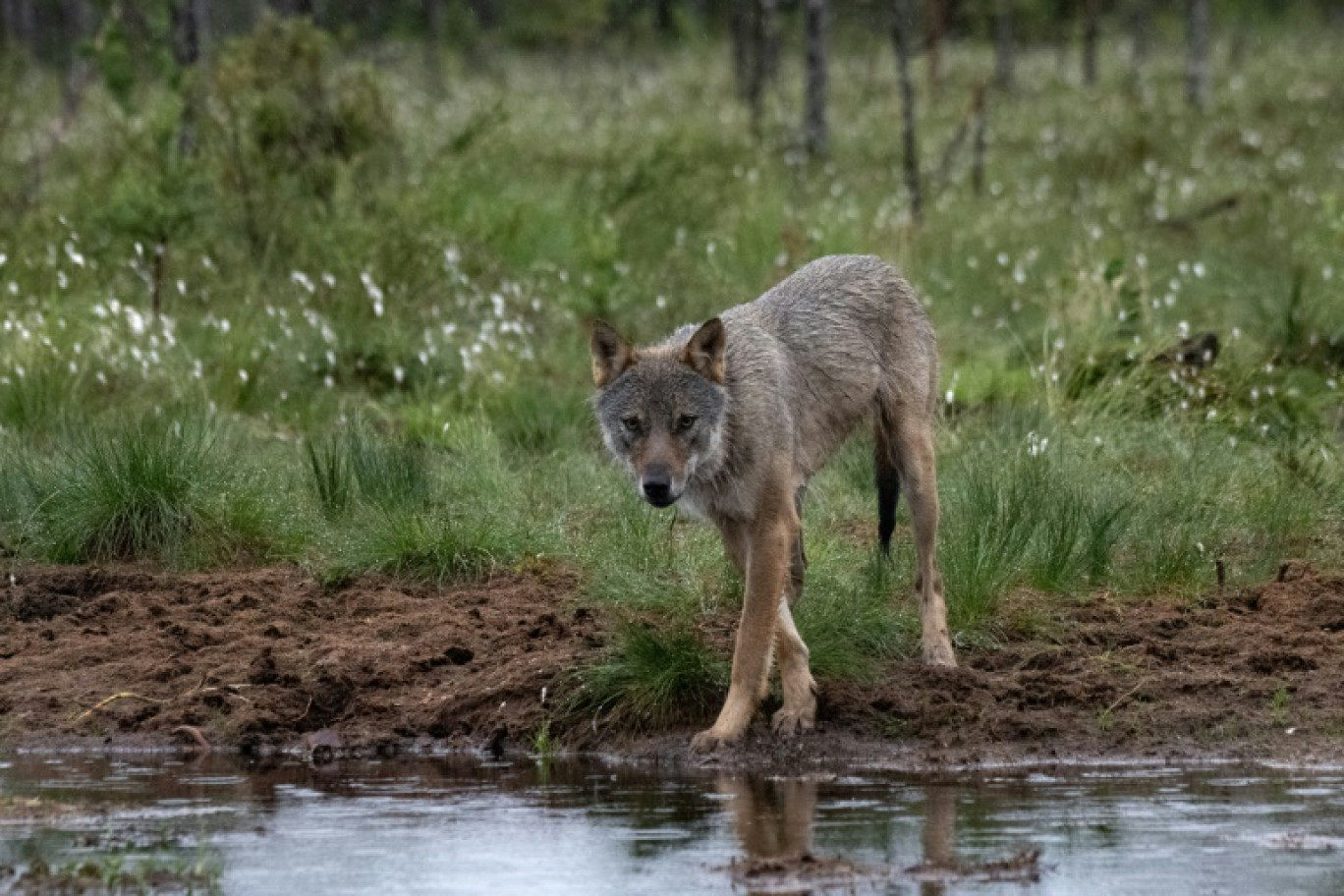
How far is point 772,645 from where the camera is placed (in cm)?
→ 781

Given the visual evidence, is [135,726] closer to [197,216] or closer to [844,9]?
[197,216]

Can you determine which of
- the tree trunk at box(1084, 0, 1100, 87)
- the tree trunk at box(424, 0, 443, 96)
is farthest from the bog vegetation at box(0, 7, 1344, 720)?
the tree trunk at box(424, 0, 443, 96)

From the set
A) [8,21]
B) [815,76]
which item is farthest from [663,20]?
[815,76]

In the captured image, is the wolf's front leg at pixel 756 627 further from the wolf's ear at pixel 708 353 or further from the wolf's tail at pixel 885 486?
the wolf's tail at pixel 885 486

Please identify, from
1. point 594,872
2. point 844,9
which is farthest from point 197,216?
point 844,9

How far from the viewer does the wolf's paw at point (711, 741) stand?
7.68 meters

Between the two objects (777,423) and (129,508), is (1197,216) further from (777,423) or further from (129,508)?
(777,423)

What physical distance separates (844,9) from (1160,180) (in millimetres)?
20900

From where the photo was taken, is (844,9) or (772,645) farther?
(844,9)

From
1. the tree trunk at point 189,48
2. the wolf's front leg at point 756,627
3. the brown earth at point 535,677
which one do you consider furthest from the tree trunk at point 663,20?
the wolf's front leg at point 756,627

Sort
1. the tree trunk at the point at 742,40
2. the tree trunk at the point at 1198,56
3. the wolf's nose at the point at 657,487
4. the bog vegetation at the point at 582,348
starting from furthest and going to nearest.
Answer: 1. the tree trunk at the point at 742,40
2. the tree trunk at the point at 1198,56
3. the bog vegetation at the point at 582,348
4. the wolf's nose at the point at 657,487

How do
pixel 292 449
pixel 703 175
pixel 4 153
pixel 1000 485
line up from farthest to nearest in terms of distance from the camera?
pixel 4 153
pixel 703 175
pixel 292 449
pixel 1000 485

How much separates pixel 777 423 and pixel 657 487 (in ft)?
3.15

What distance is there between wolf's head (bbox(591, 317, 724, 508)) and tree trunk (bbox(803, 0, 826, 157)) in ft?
61.4
